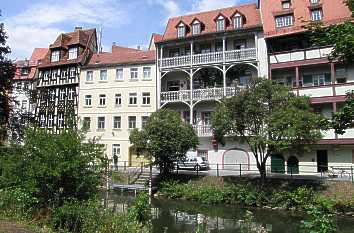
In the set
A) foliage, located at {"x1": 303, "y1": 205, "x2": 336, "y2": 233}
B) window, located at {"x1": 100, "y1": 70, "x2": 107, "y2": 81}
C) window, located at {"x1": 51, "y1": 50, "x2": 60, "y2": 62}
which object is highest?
window, located at {"x1": 51, "y1": 50, "x2": 60, "y2": 62}

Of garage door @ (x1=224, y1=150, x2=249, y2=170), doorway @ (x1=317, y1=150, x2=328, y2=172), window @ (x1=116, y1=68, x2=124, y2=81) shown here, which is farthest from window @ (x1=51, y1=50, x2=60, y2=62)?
doorway @ (x1=317, y1=150, x2=328, y2=172)

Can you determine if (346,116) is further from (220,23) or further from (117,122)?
(117,122)

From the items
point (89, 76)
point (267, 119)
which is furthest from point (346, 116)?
point (89, 76)

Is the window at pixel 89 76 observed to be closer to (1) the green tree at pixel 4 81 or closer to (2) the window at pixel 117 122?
(2) the window at pixel 117 122

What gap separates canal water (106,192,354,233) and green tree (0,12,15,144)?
11.3m

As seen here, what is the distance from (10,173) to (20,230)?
4512mm

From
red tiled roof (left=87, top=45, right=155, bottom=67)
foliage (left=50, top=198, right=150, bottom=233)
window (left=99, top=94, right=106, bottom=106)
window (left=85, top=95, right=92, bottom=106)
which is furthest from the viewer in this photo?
window (left=85, top=95, right=92, bottom=106)

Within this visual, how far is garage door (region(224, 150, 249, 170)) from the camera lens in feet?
128

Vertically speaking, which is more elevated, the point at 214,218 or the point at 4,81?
the point at 4,81

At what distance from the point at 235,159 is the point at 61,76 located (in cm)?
2471

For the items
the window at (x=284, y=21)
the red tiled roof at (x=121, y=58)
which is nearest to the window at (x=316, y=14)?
Answer: the window at (x=284, y=21)

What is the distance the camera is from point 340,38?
25.5ft

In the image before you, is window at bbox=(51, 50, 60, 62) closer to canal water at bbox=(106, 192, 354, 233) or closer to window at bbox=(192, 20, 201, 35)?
window at bbox=(192, 20, 201, 35)

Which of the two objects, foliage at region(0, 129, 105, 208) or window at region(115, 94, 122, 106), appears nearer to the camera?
foliage at region(0, 129, 105, 208)
